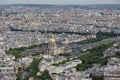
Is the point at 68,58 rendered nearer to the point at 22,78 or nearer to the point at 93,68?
the point at 93,68

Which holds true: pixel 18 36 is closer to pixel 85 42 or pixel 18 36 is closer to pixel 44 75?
pixel 85 42

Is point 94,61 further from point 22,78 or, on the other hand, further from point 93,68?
point 22,78

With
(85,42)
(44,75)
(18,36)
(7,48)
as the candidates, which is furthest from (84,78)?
(18,36)

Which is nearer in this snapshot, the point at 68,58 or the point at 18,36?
the point at 68,58

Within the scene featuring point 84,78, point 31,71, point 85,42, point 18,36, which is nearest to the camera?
point 84,78

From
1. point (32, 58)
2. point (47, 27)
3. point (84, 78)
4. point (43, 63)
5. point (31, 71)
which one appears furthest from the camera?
point (47, 27)

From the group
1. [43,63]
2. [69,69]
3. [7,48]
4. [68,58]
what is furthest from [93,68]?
[7,48]

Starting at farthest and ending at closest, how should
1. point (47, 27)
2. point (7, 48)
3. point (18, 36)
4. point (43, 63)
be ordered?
point (47, 27) < point (18, 36) < point (7, 48) < point (43, 63)

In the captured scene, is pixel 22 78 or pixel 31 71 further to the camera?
pixel 31 71

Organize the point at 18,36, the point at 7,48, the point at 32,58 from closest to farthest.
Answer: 1. the point at 32,58
2. the point at 7,48
3. the point at 18,36
